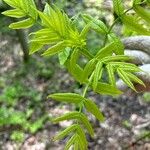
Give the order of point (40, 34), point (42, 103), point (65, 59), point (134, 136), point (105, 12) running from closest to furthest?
1. point (40, 34)
2. point (65, 59)
3. point (134, 136)
4. point (105, 12)
5. point (42, 103)

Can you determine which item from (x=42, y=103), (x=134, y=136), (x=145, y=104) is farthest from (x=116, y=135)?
(x=42, y=103)

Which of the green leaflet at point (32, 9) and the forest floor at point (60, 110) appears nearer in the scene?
the green leaflet at point (32, 9)

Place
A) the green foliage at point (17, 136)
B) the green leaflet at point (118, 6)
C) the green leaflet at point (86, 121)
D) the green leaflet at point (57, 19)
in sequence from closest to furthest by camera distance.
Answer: the green leaflet at point (57, 19)
the green leaflet at point (118, 6)
the green leaflet at point (86, 121)
the green foliage at point (17, 136)

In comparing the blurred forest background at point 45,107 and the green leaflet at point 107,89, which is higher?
the green leaflet at point 107,89

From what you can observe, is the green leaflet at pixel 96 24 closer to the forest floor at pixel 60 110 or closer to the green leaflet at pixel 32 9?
the green leaflet at pixel 32 9

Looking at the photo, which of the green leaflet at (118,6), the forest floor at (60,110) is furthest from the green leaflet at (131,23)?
the forest floor at (60,110)

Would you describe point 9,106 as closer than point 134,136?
No

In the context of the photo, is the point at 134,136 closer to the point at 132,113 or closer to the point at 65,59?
the point at 132,113

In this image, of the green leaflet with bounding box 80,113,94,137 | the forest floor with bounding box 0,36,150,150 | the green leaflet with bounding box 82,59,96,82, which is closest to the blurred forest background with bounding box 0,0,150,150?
the forest floor with bounding box 0,36,150,150

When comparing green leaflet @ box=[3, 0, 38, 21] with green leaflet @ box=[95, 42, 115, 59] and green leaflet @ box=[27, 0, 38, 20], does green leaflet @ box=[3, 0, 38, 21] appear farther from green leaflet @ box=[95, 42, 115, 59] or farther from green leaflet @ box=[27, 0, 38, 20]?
green leaflet @ box=[95, 42, 115, 59]
